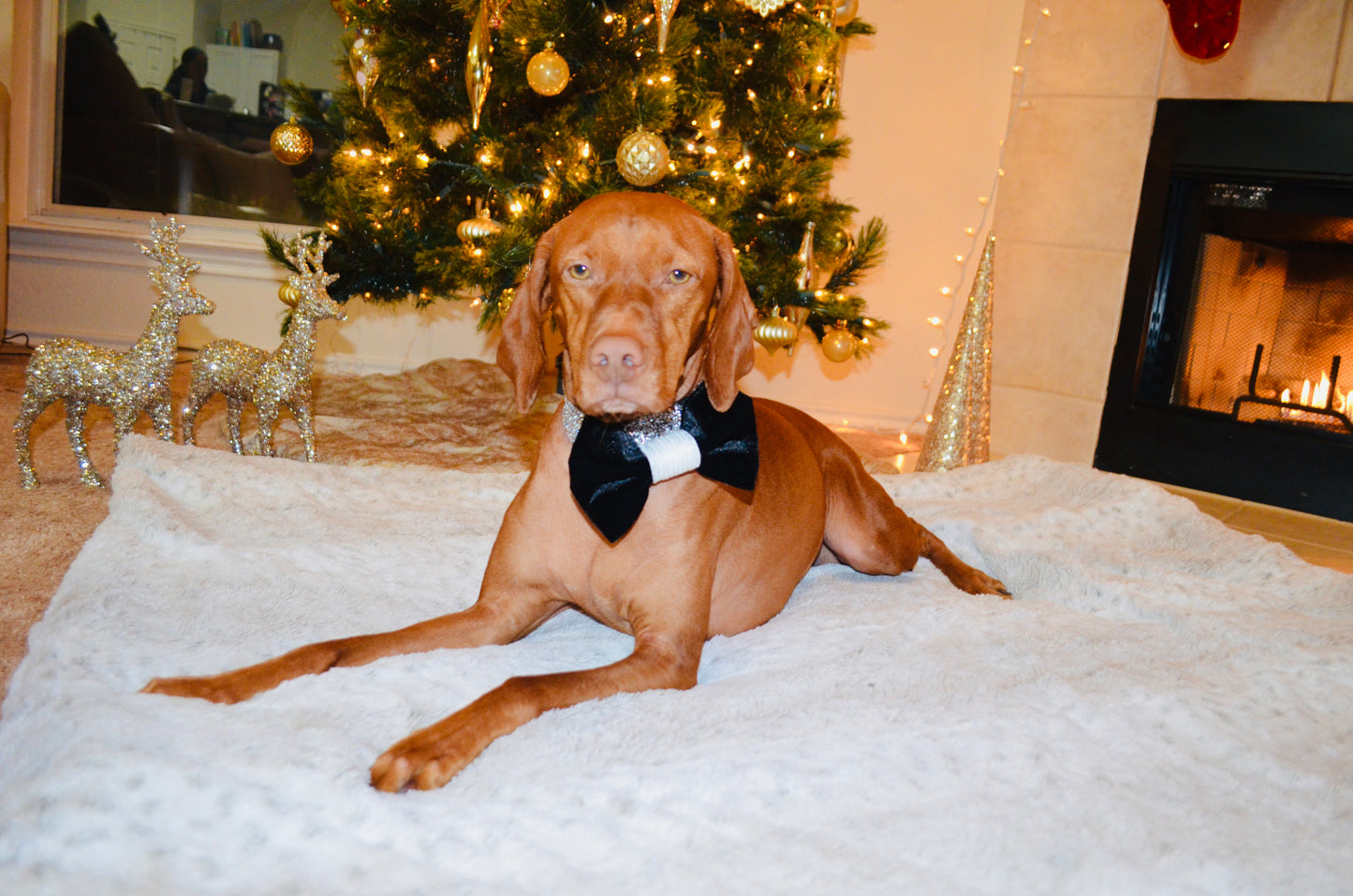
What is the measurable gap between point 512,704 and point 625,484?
446 mm

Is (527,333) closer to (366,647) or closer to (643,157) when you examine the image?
(366,647)

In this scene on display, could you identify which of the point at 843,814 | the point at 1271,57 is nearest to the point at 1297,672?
the point at 843,814

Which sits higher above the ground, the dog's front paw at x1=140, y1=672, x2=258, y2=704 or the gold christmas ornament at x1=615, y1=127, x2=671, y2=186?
the gold christmas ornament at x1=615, y1=127, x2=671, y2=186

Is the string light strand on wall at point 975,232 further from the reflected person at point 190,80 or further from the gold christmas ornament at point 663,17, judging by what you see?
the reflected person at point 190,80

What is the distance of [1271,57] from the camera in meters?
4.42

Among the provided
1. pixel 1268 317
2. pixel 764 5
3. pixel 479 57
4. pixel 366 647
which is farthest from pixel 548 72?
pixel 1268 317

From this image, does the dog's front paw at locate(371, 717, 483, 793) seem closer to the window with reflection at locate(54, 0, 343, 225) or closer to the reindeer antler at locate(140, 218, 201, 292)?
the reindeer antler at locate(140, 218, 201, 292)

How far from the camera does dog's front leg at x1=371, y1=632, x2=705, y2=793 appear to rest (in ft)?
4.57

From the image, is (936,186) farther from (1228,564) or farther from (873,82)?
(1228,564)

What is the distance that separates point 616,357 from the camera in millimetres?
1583

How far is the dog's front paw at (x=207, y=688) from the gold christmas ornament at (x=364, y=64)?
286 centimetres

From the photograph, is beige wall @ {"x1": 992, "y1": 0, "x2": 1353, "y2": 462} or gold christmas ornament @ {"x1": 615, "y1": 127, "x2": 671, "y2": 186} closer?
gold christmas ornament @ {"x1": 615, "y1": 127, "x2": 671, "y2": 186}

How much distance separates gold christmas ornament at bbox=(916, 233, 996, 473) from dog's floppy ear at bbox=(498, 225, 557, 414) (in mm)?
2617

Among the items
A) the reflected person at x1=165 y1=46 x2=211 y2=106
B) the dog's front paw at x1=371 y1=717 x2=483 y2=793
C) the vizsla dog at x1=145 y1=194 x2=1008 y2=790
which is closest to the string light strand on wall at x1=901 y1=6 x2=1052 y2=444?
the vizsla dog at x1=145 y1=194 x2=1008 y2=790
